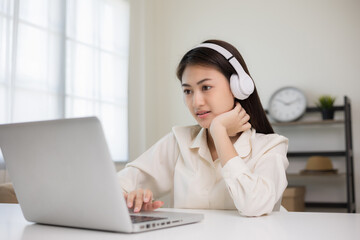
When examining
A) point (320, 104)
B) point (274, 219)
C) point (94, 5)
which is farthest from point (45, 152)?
point (320, 104)

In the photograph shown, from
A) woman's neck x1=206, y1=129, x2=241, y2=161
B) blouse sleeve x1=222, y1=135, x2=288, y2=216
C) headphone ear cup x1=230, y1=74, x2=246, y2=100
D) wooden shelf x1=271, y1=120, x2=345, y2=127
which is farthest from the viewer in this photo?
wooden shelf x1=271, y1=120, x2=345, y2=127

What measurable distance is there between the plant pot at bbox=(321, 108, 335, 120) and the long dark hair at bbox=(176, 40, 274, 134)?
9.05 feet

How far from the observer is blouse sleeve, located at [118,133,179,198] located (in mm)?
1491

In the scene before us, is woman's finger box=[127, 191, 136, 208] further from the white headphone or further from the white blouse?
the white headphone

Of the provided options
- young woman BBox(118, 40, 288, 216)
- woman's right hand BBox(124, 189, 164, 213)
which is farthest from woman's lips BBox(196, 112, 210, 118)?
woman's right hand BBox(124, 189, 164, 213)

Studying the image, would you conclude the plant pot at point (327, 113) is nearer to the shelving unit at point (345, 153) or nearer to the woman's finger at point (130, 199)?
the shelving unit at point (345, 153)

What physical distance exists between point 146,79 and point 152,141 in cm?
72

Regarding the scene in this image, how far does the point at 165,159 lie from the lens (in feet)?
5.10

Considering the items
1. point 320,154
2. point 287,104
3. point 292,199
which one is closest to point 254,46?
point 287,104

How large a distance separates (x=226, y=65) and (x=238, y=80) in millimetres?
66

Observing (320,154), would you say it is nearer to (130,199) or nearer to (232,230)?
(130,199)

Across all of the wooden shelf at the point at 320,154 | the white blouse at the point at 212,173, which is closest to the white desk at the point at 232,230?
the white blouse at the point at 212,173

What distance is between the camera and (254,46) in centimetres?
455

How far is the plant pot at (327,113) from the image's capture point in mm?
4012
